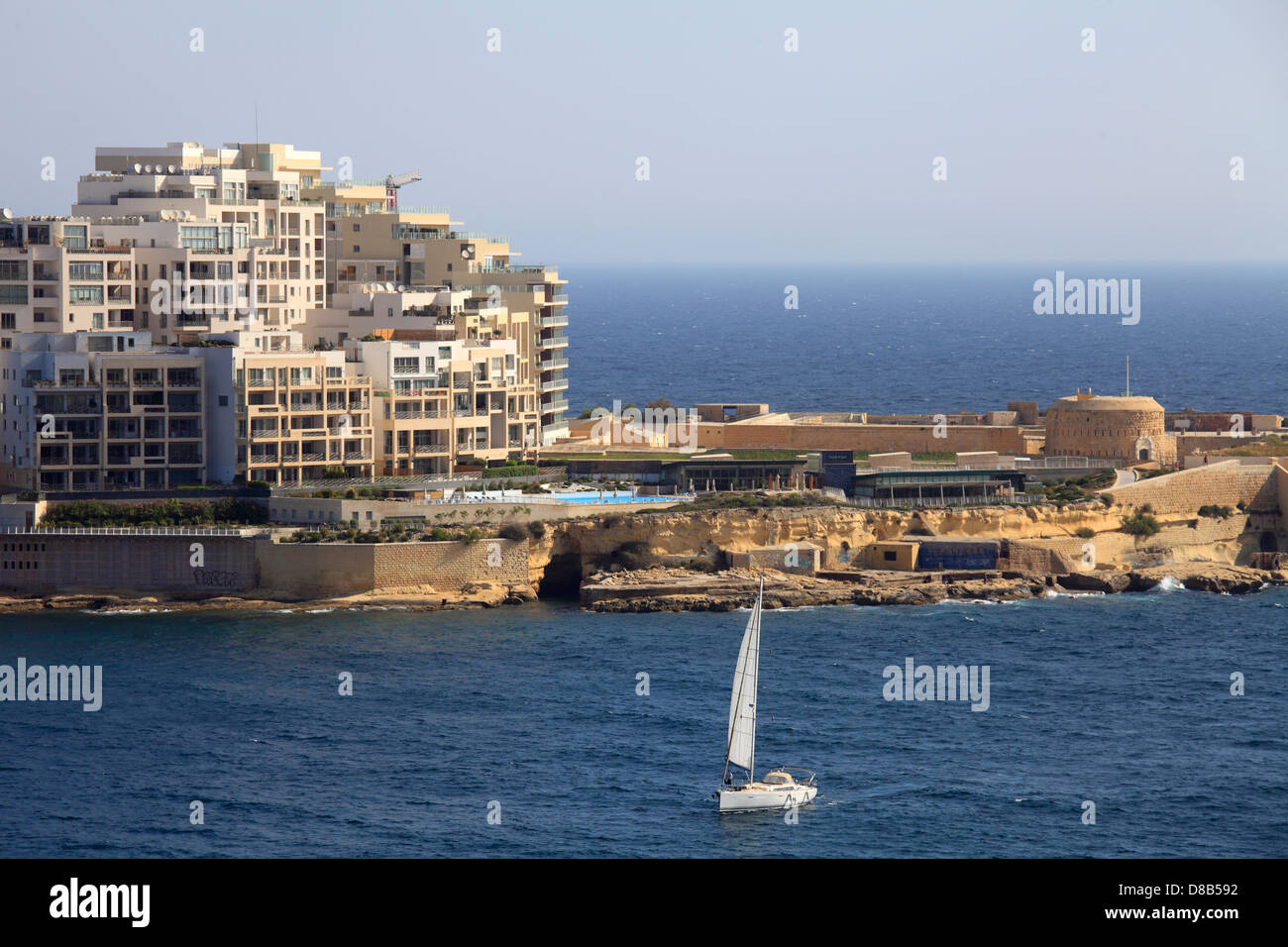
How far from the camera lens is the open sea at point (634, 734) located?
54.2 meters

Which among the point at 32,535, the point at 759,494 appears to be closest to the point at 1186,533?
the point at 759,494

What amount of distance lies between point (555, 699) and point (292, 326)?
132 feet

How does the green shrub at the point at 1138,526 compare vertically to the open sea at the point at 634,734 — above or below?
above

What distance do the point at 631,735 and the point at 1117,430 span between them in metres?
49.7

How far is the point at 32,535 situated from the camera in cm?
8694

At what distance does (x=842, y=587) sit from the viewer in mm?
88875

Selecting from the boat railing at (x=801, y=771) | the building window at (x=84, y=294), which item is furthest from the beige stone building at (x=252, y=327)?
the boat railing at (x=801, y=771)

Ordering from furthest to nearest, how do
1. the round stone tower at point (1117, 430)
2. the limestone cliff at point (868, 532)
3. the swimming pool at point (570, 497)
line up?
the round stone tower at point (1117, 430) → the swimming pool at point (570, 497) → the limestone cliff at point (868, 532)

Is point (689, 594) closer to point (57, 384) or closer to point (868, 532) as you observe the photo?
point (868, 532)

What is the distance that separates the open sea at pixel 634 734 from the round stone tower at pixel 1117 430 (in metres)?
14.9

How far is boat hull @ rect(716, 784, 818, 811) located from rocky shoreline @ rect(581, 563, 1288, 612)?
30.7 m

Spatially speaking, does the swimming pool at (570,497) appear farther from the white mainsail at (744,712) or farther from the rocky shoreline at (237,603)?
the white mainsail at (744,712)
